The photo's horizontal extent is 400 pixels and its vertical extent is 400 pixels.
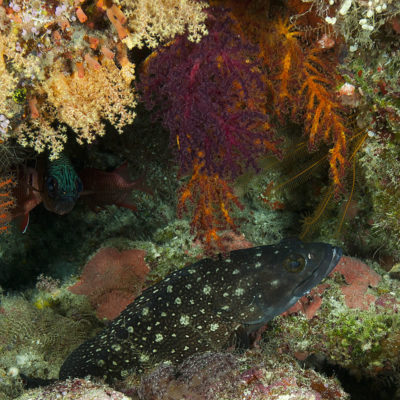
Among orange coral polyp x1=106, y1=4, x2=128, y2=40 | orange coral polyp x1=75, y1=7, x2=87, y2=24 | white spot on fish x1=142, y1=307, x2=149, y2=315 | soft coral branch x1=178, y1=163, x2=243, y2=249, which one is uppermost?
orange coral polyp x1=106, y1=4, x2=128, y2=40

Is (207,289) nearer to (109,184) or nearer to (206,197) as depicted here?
(206,197)

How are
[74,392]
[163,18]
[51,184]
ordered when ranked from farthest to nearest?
[51,184] < [163,18] < [74,392]

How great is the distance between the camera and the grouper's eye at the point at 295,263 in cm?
337

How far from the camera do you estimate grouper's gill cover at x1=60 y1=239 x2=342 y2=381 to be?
3361mm

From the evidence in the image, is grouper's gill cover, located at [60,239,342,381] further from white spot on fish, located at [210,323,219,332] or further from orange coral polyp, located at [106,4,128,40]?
Answer: orange coral polyp, located at [106,4,128,40]

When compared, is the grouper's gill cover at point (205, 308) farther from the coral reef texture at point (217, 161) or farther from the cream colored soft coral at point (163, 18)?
the cream colored soft coral at point (163, 18)

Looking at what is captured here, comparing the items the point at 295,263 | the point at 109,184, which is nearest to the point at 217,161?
the point at 295,263

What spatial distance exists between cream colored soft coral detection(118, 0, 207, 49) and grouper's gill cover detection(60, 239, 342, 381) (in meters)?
2.30

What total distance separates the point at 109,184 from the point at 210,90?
337cm

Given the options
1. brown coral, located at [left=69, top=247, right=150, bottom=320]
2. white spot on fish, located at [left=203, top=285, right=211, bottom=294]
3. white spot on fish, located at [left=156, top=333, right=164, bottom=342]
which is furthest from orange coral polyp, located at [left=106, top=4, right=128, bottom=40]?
brown coral, located at [left=69, top=247, right=150, bottom=320]

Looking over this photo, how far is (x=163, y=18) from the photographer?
9.08 feet

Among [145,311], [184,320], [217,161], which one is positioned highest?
[217,161]

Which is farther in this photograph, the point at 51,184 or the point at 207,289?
the point at 51,184

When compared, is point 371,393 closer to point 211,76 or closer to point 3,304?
point 211,76
